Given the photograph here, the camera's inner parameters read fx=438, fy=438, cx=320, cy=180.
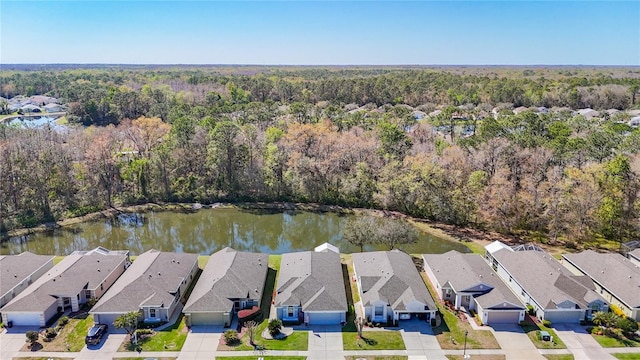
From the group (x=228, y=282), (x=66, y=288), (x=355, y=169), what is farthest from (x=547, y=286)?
(x=66, y=288)

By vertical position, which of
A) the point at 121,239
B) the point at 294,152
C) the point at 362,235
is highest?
the point at 294,152

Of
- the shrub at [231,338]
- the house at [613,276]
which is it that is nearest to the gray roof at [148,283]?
the shrub at [231,338]

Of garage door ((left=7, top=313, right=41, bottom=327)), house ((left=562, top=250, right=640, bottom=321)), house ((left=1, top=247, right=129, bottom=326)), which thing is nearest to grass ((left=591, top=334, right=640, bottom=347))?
house ((left=562, top=250, right=640, bottom=321))

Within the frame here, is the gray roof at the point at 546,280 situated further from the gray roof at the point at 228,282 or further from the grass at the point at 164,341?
the grass at the point at 164,341

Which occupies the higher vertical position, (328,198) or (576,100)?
(576,100)

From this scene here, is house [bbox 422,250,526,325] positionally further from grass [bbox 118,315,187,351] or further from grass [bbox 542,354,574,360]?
grass [bbox 118,315,187,351]

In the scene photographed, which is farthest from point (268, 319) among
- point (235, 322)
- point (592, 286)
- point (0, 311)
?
point (592, 286)

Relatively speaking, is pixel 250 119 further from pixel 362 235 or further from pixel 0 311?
pixel 0 311

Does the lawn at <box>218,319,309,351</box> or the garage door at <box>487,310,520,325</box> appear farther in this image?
the garage door at <box>487,310,520,325</box>
